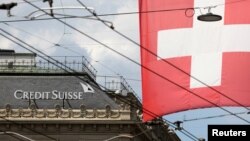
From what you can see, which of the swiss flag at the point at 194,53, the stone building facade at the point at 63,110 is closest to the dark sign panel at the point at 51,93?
the stone building facade at the point at 63,110

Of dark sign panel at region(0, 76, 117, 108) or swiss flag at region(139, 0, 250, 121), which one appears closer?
swiss flag at region(139, 0, 250, 121)

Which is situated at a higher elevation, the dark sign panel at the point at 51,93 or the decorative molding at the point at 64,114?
the dark sign panel at the point at 51,93

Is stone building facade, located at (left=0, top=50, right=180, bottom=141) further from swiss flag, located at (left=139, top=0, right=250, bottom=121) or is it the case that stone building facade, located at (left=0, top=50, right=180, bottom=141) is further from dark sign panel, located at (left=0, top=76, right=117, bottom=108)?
swiss flag, located at (left=139, top=0, right=250, bottom=121)

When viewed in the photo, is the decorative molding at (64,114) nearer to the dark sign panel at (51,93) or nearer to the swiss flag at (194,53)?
the dark sign panel at (51,93)

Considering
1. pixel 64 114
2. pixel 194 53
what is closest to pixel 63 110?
pixel 64 114

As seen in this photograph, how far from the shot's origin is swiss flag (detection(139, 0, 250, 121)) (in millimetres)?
25969

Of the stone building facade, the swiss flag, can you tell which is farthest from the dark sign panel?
the swiss flag

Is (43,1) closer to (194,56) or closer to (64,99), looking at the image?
(194,56)

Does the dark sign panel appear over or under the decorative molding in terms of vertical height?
over

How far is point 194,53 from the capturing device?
85.7 ft

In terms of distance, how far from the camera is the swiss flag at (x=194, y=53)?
2597 cm

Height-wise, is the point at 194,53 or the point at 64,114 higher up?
the point at 194,53

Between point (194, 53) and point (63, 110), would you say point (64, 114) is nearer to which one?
point (63, 110)

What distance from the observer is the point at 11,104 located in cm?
9588
